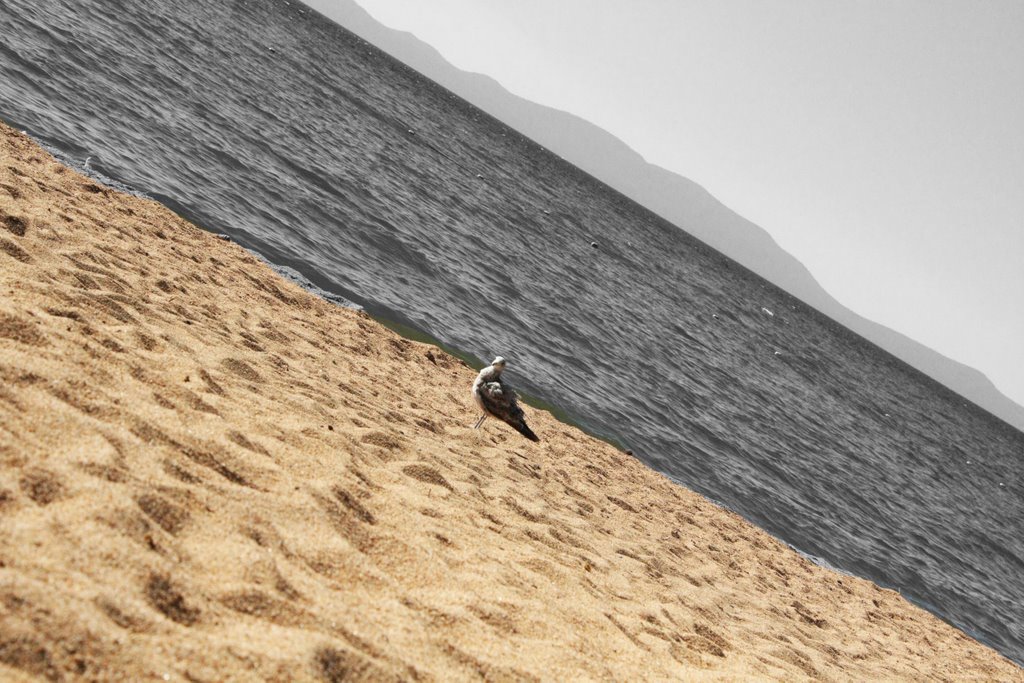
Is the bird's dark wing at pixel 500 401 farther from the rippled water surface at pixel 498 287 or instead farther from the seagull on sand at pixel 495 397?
the rippled water surface at pixel 498 287

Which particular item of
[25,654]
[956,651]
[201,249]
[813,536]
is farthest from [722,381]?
[25,654]

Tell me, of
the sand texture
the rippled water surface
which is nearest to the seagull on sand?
the sand texture

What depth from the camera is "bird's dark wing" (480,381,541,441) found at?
9.90m

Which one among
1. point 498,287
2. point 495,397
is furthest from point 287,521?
point 498,287

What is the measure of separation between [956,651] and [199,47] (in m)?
38.5

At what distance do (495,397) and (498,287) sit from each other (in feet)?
43.1

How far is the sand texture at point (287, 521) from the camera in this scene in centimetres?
323

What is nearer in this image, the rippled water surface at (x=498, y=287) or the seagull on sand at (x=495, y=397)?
the seagull on sand at (x=495, y=397)

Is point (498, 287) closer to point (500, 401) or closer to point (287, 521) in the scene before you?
point (500, 401)

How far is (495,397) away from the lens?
9.94 metres

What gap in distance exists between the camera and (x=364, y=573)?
446 centimetres

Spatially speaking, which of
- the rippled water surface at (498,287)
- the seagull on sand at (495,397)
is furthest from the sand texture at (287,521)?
the rippled water surface at (498,287)

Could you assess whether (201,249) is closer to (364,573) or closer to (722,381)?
(364,573)

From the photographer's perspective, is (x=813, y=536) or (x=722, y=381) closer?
(x=813, y=536)
